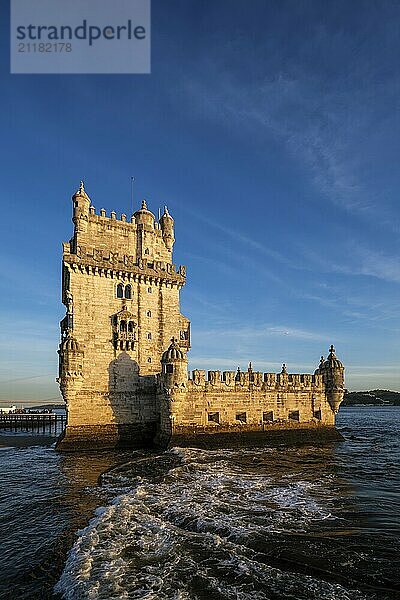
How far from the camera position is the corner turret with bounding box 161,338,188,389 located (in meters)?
30.0

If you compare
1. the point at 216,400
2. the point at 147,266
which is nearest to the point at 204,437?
the point at 216,400

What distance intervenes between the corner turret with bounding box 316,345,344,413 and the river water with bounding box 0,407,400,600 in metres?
12.1

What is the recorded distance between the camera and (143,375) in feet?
111

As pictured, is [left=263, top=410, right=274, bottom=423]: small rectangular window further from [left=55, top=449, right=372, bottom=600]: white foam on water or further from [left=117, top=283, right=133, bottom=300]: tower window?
[left=117, top=283, right=133, bottom=300]: tower window

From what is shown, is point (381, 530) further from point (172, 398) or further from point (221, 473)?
point (172, 398)

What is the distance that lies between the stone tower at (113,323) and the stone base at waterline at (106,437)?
0.26 feet

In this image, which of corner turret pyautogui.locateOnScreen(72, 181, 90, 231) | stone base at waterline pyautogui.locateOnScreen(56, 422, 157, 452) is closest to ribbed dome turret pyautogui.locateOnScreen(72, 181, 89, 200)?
corner turret pyautogui.locateOnScreen(72, 181, 90, 231)

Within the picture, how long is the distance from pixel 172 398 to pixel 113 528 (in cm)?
1657

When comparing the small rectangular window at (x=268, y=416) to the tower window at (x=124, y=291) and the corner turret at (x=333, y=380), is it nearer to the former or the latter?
the corner turret at (x=333, y=380)

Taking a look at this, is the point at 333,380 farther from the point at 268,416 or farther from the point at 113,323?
the point at 113,323

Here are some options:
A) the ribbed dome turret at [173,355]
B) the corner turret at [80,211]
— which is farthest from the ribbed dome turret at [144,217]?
the ribbed dome turret at [173,355]

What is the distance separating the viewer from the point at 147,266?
36.0m

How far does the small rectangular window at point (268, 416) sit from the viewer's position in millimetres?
33594

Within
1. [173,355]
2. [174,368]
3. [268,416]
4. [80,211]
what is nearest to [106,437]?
[174,368]
